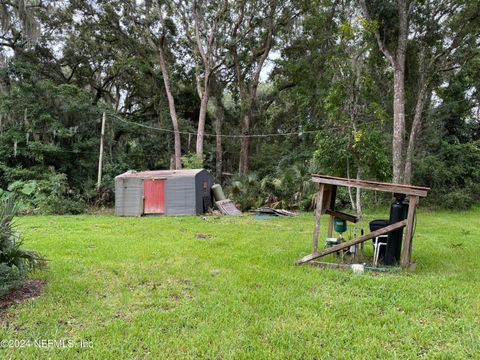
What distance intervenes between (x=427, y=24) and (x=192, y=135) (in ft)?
39.6

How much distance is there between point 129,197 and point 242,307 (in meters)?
9.29

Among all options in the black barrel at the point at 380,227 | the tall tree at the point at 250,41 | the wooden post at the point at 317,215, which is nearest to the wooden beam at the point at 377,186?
the wooden post at the point at 317,215

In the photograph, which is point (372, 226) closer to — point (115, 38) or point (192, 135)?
point (192, 135)

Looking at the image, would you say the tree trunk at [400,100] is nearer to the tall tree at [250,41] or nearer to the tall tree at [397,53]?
the tall tree at [397,53]

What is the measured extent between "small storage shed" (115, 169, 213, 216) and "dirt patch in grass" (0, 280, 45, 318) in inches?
295

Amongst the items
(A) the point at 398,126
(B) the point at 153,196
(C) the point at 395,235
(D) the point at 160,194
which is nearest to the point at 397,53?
(A) the point at 398,126

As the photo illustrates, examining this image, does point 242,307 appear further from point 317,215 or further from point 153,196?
point 153,196

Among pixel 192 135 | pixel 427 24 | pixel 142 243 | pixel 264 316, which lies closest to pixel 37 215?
pixel 142 243

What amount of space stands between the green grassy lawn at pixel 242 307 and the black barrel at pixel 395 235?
344 mm

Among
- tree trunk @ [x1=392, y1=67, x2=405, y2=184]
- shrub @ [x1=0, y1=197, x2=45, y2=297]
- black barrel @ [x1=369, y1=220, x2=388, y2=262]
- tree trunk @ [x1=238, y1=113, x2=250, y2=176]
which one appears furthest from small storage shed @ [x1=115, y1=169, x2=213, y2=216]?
shrub @ [x1=0, y1=197, x2=45, y2=297]

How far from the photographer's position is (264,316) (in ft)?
8.93

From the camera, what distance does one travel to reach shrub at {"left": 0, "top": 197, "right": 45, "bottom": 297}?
2937 mm

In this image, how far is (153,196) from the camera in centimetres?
1125

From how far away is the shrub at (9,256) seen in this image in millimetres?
2937
